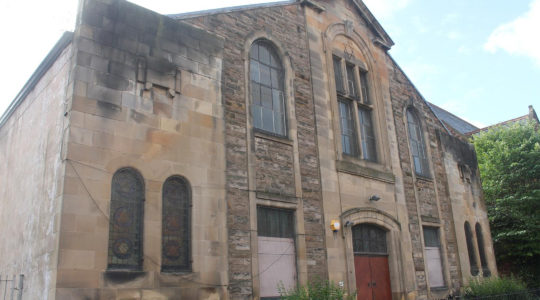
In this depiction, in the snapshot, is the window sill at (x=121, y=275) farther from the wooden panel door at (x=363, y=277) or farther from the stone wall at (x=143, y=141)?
the wooden panel door at (x=363, y=277)

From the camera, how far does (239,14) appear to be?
41.0 ft

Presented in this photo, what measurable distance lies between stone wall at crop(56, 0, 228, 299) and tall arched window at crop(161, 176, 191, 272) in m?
0.15

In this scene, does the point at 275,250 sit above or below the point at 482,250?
below

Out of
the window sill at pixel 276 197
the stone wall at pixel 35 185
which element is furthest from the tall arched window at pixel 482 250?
the stone wall at pixel 35 185

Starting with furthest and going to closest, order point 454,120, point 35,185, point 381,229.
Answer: point 454,120 → point 381,229 → point 35,185

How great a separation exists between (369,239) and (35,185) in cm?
882

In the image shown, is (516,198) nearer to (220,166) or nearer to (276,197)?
(276,197)

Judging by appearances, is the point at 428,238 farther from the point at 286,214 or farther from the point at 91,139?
the point at 91,139

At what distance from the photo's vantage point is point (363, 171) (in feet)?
46.2

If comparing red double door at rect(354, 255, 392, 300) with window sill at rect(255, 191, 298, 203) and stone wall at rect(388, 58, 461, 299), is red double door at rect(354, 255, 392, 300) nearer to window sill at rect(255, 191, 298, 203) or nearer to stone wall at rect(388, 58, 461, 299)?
stone wall at rect(388, 58, 461, 299)

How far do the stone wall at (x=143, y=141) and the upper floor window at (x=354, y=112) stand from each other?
5.07 meters

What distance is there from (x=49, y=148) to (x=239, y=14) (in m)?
5.83

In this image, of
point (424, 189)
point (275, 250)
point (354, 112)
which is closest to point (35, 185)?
point (275, 250)

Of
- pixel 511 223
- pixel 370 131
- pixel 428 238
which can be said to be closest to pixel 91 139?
pixel 370 131
